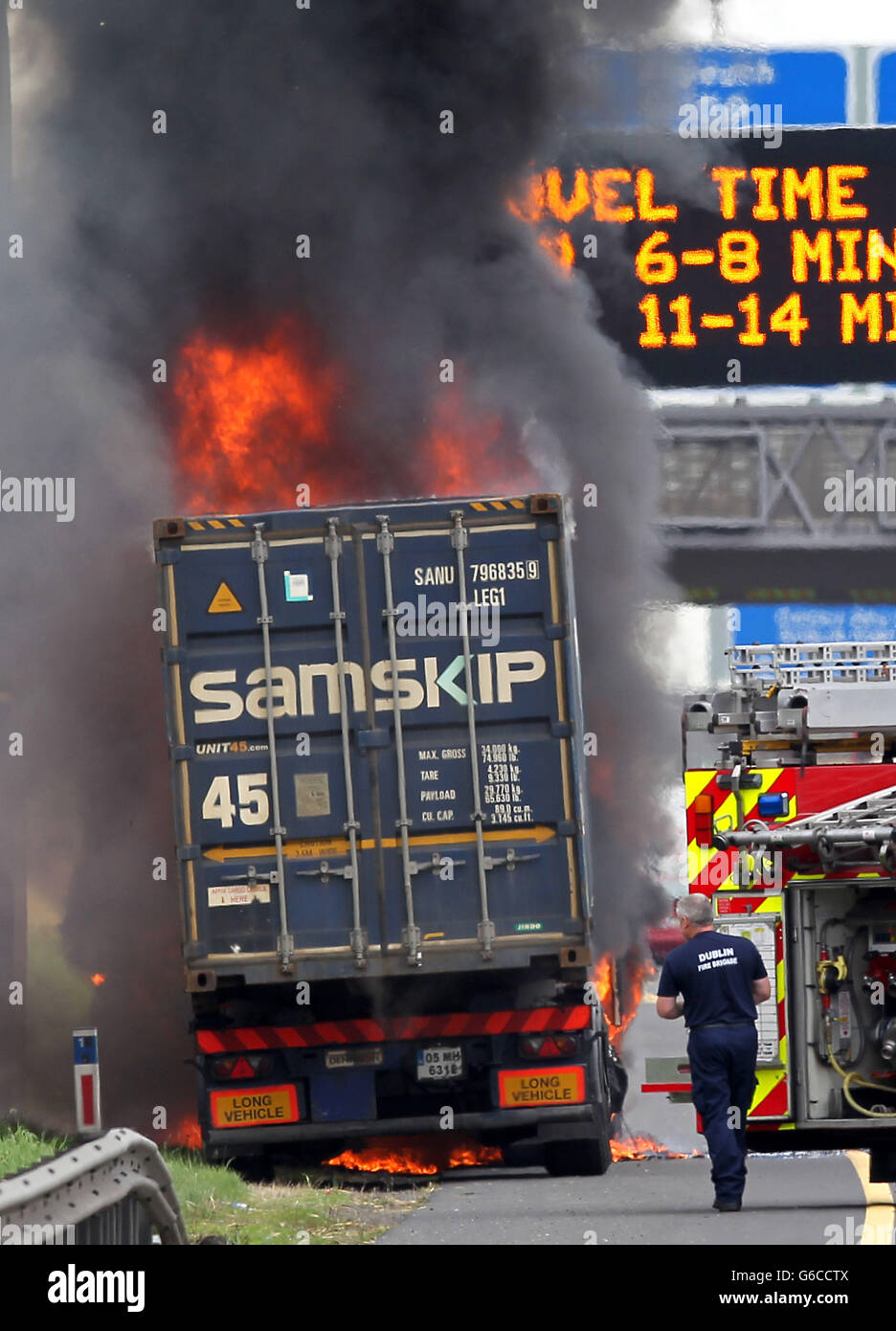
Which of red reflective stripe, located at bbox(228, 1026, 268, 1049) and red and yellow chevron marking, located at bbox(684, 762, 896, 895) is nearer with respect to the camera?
red and yellow chevron marking, located at bbox(684, 762, 896, 895)

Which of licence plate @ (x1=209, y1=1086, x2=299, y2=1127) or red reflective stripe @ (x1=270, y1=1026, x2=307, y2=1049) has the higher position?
red reflective stripe @ (x1=270, y1=1026, x2=307, y2=1049)

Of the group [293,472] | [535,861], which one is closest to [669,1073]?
[535,861]

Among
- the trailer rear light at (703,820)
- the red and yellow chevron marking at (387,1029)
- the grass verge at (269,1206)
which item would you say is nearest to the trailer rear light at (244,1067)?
the red and yellow chevron marking at (387,1029)

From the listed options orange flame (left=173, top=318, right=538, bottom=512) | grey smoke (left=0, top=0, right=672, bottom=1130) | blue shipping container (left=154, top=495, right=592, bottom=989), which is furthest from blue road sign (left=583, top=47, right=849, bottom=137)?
blue shipping container (left=154, top=495, right=592, bottom=989)

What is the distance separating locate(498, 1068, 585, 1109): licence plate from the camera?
14352mm

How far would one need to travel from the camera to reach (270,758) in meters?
14.1

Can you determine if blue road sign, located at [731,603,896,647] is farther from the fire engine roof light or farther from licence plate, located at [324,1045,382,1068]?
the fire engine roof light

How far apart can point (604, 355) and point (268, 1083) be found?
1142cm

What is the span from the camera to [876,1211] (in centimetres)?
1102

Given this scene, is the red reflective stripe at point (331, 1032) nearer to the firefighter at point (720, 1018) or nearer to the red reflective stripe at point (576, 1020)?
the red reflective stripe at point (576, 1020)

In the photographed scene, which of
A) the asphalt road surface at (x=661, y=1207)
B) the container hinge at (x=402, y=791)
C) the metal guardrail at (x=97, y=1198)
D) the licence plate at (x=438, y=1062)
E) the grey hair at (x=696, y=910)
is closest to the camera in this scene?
the metal guardrail at (x=97, y=1198)

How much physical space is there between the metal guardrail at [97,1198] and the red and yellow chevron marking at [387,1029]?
6.67 m

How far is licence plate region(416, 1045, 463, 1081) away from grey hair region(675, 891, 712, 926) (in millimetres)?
3447

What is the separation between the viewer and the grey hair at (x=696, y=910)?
36.8 ft
